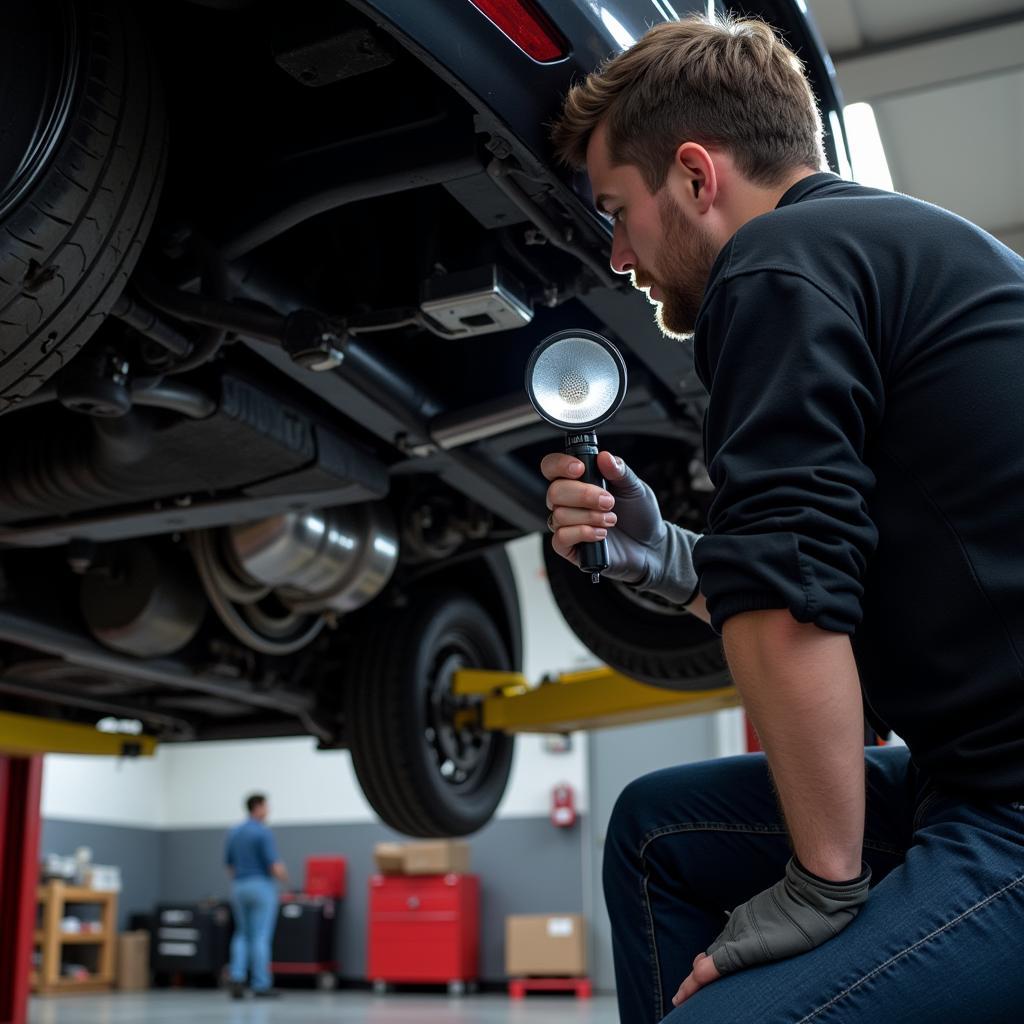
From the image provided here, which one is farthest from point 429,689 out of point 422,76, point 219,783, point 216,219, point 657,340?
point 219,783

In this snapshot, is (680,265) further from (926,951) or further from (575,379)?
(926,951)

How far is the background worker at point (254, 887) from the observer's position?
27.4 ft

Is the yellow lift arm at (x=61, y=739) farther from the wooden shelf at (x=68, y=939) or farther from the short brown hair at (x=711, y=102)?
the wooden shelf at (x=68, y=939)

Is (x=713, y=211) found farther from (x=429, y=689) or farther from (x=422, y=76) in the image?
(x=429, y=689)

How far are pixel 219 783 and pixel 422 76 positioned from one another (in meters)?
11.6

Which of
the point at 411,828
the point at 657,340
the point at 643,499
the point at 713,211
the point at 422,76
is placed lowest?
the point at 411,828

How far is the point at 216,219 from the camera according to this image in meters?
1.65

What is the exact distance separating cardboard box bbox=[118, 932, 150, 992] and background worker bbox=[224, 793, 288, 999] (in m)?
2.49

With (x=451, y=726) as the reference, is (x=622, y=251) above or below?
above

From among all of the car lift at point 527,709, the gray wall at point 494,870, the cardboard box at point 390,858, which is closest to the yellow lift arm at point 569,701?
the car lift at point 527,709

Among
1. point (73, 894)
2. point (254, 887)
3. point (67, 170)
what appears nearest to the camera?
point (67, 170)

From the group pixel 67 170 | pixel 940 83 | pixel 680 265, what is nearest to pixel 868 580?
pixel 680 265

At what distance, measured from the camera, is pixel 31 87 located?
1.23 m

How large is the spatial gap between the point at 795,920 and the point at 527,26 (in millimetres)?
977
